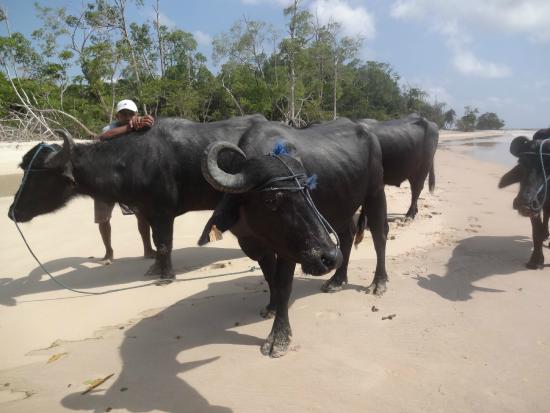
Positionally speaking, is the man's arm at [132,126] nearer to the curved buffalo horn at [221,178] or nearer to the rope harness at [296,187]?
the curved buffalo horn at [221,178]

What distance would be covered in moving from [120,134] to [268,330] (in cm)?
324

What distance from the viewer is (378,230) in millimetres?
4891

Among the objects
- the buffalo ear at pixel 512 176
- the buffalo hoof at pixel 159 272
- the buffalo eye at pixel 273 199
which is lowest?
the buffalo hoof at pixel 159 272

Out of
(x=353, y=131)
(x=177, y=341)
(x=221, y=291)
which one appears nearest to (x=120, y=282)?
(x=221, y=291)

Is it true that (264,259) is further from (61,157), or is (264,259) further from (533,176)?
(533,176)

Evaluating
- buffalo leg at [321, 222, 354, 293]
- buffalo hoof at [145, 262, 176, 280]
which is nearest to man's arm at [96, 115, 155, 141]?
buffalo hoof at [145, 262, 176, 280]

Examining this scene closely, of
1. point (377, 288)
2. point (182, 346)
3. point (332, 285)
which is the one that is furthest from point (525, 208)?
point (182, 346)

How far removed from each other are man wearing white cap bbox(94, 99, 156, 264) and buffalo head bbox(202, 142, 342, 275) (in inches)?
109

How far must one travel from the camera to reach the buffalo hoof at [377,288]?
4656mm

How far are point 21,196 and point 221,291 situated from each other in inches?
109

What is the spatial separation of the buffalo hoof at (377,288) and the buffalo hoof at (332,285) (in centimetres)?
33

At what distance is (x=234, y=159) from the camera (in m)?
3.42

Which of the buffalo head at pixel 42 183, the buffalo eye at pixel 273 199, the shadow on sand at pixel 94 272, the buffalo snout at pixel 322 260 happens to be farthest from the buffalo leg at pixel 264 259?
the buffalo head at pixel 42 183

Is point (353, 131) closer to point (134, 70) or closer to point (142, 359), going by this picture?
point (142, 359)
